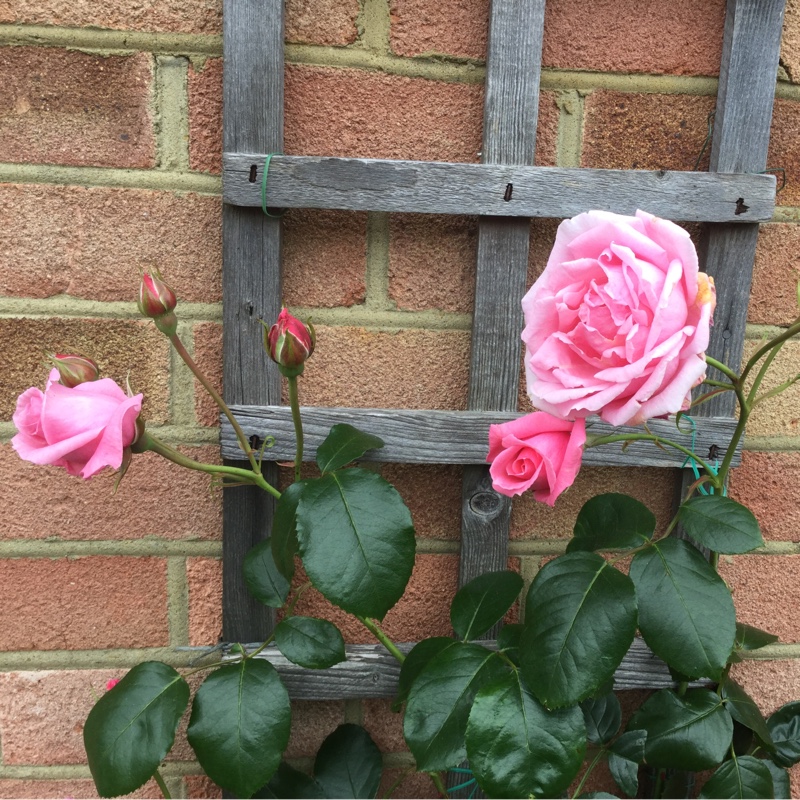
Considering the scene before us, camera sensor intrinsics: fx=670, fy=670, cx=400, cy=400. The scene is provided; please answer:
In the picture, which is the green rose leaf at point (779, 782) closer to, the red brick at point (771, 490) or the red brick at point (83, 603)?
the red brick at point (771, 490)

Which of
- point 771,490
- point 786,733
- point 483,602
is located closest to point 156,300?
point 483,602

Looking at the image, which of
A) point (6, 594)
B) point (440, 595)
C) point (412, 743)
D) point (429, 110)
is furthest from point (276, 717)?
point (429, 110)

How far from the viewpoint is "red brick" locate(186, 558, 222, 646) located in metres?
0.83

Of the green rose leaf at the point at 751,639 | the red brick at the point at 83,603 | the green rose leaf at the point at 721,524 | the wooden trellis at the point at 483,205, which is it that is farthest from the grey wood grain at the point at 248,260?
the green rose leaf at the point at 751,639

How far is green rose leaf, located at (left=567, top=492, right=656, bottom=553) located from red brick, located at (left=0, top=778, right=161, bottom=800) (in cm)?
66

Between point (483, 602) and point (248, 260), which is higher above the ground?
point (248, 260)

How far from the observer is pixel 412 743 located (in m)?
0.60

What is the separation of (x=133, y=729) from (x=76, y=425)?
314 millimetres

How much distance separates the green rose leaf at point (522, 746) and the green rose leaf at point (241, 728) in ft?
0.63

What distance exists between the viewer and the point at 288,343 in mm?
557

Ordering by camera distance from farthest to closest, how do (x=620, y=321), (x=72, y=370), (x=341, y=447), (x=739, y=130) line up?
1. (x=739, y=130)
2. (x=341, y=447)
3. (x=72, y=370)
4. (x=620, y=321)

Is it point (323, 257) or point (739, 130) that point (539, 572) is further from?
point (739, 130)

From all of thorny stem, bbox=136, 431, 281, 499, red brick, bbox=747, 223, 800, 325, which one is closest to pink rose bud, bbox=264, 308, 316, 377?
thorny stem, bbox=136, 431, 281, 499

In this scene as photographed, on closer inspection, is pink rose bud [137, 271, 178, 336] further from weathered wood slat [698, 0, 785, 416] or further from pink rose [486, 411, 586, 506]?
weathered wood slat [698, 0, 785, 416]
